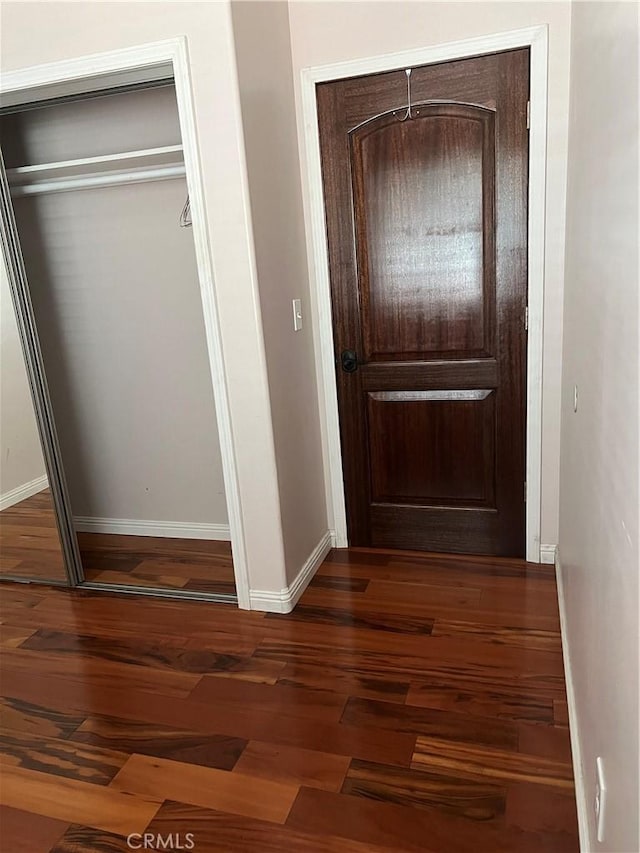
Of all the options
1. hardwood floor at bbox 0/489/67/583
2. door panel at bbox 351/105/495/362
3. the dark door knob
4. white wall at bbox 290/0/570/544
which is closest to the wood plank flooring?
hardwood floor at bbox 0/489/67/583

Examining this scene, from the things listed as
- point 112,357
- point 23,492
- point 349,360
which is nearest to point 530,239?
point 349,360

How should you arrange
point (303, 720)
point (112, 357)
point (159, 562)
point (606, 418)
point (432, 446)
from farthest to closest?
point (112, 357)
point (159, 562)
point (432, 446)
point (303, 720)
point (606, 418)

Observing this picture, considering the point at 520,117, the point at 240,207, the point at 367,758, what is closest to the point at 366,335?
the point at 240,207

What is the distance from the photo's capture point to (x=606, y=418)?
1331mm

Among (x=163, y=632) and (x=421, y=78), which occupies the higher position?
(x=421, y=78)

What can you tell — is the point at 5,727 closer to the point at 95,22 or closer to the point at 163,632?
the point at 163,632

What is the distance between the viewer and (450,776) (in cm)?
181

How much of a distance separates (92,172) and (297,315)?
123 cm

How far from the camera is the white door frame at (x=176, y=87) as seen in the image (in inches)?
90.2

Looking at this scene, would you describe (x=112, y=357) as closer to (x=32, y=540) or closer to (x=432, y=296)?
(x=32, y=540)

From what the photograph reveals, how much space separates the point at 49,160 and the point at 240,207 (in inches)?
56.9

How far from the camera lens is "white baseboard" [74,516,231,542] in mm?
3494

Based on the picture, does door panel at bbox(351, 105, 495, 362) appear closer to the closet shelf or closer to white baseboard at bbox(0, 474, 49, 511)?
the closet shelf

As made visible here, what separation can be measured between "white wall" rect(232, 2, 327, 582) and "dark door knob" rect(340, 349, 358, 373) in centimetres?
15
